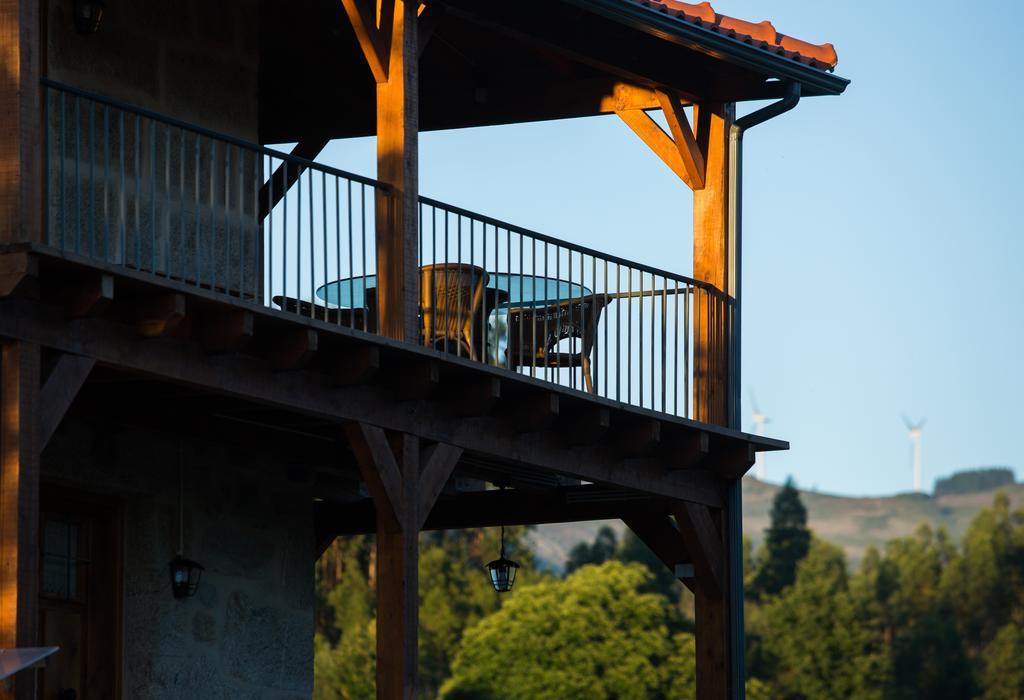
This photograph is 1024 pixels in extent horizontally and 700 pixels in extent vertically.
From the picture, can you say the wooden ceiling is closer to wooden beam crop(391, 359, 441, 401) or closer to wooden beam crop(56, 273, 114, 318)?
wooden beam crop(391, 359, 441, 401)

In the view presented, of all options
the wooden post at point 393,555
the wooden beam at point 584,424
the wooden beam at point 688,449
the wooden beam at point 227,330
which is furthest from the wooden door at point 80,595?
the wooden beam at point 688,449

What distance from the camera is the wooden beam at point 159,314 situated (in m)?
10.3

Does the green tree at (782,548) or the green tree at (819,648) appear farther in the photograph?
the green tree at (782,548)

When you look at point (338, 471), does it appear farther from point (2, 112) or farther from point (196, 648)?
point (2, 112)

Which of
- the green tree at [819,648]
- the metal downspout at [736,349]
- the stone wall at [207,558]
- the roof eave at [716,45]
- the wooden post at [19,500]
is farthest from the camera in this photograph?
the green tree at [819,648]

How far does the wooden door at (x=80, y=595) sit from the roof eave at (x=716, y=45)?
434 centimetres

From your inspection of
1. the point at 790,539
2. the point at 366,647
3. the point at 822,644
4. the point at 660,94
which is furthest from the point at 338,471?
the point at 790,539

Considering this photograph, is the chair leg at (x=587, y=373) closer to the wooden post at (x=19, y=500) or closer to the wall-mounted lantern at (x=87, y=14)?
the wall-mounted lantern at (x=87, y=14)

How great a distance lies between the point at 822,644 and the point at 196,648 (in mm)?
55839

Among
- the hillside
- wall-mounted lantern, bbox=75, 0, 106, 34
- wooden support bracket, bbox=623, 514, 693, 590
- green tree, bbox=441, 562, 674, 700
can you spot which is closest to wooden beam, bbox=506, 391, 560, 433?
wooden support bracket, bbox=623, 514, 693, 590

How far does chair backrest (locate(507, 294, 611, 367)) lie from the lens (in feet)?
44.4

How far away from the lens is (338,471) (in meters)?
14.7

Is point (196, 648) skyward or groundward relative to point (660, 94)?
groundward

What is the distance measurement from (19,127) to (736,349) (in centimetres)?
632
